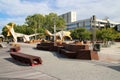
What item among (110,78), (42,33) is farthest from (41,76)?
(42,33)

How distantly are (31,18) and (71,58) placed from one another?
86210mm

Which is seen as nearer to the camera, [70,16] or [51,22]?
[51,22]

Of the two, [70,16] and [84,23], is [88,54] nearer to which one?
[84,23]

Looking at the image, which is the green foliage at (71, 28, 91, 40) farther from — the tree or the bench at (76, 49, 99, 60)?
the bench at (76, 49, 99, 60)

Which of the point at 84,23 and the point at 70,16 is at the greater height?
the point at 70,16

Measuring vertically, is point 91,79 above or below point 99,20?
below

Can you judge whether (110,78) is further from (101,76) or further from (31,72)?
(31,72)

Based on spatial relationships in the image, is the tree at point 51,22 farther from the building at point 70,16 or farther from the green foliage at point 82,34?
the building at point 70,16

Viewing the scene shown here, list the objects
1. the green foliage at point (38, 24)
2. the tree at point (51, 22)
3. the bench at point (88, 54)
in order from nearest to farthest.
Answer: the bench at point (88, 54)
the green foliage at point (38, 24)
the tree at point (51, 22)

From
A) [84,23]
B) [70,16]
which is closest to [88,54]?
[84,23]

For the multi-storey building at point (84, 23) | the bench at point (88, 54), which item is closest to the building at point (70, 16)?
the multi-storey building at point (84, 23)

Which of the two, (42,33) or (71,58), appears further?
(42,33)

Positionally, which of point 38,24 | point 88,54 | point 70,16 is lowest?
point 88,54

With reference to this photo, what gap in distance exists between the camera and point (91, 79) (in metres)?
8.91
